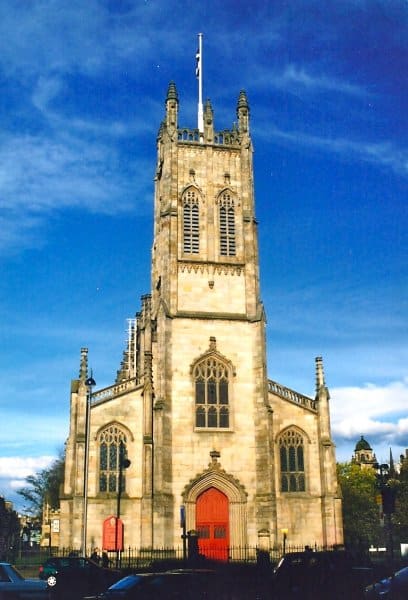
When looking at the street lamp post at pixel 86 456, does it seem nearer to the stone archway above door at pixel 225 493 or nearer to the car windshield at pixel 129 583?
the stone archway above door at pixel 225 493

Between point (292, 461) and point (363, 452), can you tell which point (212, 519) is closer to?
point (292, 461)

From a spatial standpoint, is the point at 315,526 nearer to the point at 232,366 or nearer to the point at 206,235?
the point at 232,366

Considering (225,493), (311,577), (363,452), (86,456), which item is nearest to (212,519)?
(225,493)

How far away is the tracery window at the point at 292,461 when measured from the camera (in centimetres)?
4091

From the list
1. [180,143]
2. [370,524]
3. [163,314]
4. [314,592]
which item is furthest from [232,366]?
[370,524]

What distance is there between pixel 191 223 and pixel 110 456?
50.6 ft

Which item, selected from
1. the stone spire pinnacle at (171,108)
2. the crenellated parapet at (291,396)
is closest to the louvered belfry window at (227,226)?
the stone spire pinnacle at (171,108)

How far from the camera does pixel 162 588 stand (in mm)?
15664

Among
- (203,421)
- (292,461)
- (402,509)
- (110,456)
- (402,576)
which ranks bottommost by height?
(402,576)

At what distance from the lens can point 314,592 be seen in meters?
20.8

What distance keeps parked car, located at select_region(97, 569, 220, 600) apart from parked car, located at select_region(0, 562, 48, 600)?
393 centimetres

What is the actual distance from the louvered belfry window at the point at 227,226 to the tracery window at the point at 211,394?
7.34 m

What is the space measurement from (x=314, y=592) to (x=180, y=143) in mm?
31971

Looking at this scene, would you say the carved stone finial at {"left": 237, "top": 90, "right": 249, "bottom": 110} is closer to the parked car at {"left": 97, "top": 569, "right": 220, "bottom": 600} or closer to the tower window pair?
the tower window pair
